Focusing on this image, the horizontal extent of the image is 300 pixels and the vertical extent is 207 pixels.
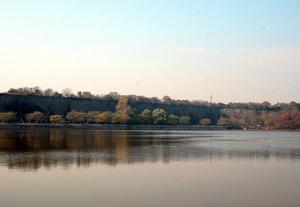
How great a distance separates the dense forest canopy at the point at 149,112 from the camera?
115m

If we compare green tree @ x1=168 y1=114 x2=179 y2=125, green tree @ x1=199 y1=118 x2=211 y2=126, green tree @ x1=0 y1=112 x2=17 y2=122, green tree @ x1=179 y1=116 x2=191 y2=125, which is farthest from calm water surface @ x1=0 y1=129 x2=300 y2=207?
green tree @ x1=199 y1=118 x2=211 y2=126

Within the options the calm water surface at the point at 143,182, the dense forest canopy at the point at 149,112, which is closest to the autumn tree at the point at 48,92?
the dense forest canopy at the point at 149,112

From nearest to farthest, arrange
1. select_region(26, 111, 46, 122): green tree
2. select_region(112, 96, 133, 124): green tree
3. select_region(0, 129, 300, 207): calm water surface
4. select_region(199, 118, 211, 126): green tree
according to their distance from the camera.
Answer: select_region(0, 129, 300, 207): calm water surface → select_region(26, 111, 46, 122): green tree → select_region(112, 96, 133, 124): green tree → select_region(199, 118, 211, 126): green tree

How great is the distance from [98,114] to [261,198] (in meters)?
110

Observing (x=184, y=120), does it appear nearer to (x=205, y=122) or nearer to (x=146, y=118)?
(x=205, y=122)

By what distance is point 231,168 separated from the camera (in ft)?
74.1

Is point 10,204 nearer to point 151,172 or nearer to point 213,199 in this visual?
point 213,199

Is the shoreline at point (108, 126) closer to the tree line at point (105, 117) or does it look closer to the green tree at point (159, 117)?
the green tree at point (159, 117)

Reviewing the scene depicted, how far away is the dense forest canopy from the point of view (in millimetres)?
115188

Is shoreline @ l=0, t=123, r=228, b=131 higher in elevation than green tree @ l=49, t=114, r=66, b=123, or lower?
lower

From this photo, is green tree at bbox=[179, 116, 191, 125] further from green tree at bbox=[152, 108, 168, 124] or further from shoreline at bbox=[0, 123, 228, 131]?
green tree at bbox=[152, 108, 168, 124]

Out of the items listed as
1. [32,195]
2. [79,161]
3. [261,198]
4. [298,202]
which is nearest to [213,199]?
[261,198]

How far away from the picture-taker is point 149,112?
132250 millimetres

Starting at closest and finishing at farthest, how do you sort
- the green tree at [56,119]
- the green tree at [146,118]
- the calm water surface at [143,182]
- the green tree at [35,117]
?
the calm water surface at [143,182]
the green tree at [35,117]
the green tree at [56,119]
the green tree at [146,118]
